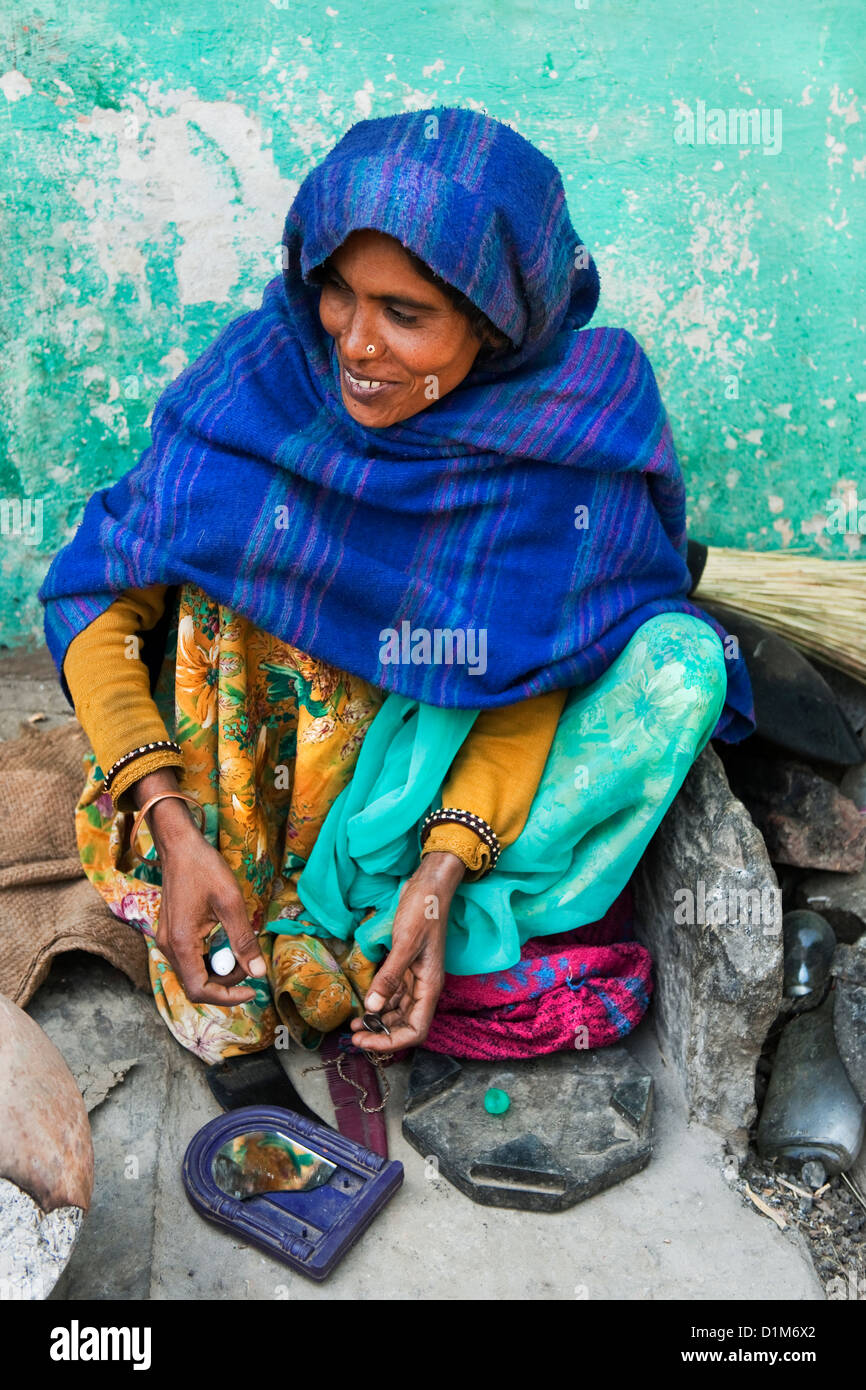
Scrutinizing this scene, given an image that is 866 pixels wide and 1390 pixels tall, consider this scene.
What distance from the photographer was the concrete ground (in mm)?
1810

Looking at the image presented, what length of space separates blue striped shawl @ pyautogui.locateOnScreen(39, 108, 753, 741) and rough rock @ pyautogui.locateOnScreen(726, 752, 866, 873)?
1.84ft

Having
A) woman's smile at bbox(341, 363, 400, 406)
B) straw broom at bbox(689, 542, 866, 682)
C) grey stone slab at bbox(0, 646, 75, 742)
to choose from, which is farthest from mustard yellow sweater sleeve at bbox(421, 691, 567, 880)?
grey stone slab at bbox(0, 646, 75, 742)

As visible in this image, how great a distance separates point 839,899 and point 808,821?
0.17m

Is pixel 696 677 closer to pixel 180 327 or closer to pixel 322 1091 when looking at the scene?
pixel 322 1091

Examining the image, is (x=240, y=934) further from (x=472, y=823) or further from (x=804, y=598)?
(x=804, y=598)

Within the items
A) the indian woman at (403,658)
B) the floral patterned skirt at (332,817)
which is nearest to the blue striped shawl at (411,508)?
the indian woman at (403,658)

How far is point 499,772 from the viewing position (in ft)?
7.10

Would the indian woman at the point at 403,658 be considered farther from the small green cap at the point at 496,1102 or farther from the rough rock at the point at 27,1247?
the rough rock at the point at 27,1247

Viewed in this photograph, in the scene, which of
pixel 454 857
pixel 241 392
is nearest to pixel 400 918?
pixel 454 857

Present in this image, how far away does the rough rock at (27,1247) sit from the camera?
1.42 metres

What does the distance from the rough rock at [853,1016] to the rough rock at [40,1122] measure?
127cm

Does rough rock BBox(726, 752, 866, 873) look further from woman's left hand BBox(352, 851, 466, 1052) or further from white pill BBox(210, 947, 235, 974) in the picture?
white pill BBox(210, 947, 235, 974)

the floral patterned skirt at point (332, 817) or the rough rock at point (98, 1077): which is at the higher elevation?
the floral patterned skirt at point (332, 817)

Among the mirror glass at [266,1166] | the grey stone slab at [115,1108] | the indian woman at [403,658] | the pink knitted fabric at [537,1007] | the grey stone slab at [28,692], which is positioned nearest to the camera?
the grey stone slab at [115,1108]
